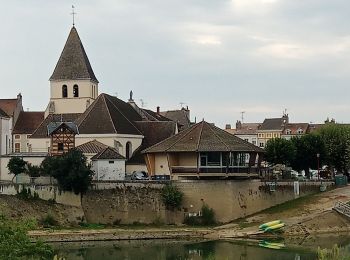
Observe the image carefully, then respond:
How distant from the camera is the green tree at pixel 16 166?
68062mm

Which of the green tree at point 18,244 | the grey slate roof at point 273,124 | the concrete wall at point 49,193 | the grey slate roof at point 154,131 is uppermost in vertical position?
the grey slate roof at point 273,124

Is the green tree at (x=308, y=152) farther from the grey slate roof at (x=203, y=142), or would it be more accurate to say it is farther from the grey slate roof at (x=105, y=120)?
the grey slate roof at (x=105, y=120)

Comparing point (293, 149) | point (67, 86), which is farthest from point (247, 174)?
point (67, 86)

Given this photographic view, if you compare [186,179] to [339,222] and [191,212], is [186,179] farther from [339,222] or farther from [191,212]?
[339,222]

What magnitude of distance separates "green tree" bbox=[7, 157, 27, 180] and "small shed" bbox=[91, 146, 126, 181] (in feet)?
25.0

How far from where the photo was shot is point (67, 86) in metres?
85.5

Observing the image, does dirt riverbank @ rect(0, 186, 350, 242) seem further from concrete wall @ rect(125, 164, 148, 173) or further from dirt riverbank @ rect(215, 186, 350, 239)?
concrete wall @ rect(125, 164, 148, 173)

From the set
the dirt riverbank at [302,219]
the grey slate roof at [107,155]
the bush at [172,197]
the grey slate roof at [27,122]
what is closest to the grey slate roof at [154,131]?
the grey slate roof at [107,155]

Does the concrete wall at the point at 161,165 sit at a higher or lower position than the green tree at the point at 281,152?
lower

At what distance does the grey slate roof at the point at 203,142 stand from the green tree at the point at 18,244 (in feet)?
114

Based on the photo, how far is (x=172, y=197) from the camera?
2445 inches

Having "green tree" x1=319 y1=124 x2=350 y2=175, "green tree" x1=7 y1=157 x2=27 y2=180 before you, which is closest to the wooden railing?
"green tree" x1=7 y1=157 x2=27 y2=180

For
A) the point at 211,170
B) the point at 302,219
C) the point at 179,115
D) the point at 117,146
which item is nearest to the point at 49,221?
the point at 211,170

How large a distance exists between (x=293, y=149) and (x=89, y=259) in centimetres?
3507
